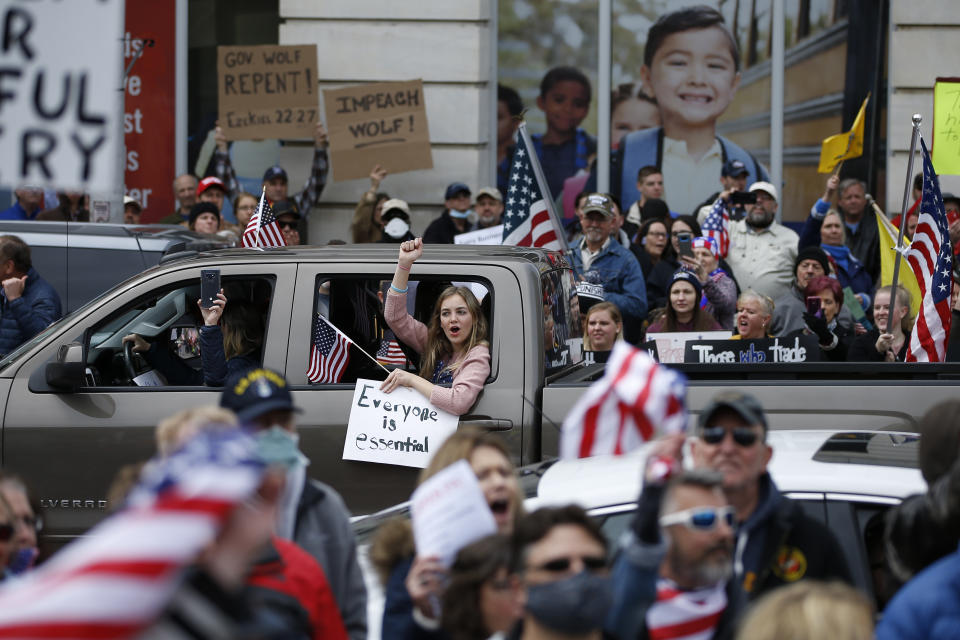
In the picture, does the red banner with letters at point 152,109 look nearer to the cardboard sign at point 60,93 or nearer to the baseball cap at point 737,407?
the cardboard sign at point 60,93

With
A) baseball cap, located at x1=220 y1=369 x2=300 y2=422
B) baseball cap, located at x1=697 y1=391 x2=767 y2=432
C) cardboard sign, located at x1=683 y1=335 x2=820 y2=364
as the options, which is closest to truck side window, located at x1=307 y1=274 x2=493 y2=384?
cardboard sign, located at x1=683 y1=335 x2=820 y2=364

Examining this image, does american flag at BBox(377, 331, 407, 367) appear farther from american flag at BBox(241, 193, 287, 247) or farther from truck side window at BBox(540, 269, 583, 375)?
american flag at BBox(241, 193, 287, 247)

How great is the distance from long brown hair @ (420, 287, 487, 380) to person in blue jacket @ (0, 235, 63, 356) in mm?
2940

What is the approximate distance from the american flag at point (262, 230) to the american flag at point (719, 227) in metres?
3.65

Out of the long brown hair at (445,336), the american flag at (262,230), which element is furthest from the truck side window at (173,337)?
the american flag at (262,230)

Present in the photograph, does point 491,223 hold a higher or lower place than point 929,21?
lower

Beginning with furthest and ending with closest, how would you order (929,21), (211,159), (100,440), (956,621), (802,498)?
(211,159) → (929,21) → (100,440) → (802,498) → (956,621)

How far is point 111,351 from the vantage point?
665cm

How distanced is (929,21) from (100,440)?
9.69m

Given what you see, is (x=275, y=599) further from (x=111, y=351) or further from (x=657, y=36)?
(x=657, y=36)

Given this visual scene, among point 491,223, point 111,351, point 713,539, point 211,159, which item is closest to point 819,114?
point 491,223

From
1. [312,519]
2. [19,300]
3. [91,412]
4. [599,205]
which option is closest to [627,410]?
[312,519]

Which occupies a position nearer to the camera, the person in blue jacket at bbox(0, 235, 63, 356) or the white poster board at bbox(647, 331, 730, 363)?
the white poster board at bbox(647, 331, 730, 363)

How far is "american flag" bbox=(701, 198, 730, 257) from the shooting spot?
34.2 feet
